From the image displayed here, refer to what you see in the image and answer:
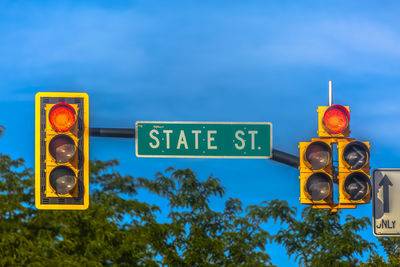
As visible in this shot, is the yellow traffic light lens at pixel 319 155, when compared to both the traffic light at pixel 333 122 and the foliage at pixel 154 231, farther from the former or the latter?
the foliage at pixel 154 231

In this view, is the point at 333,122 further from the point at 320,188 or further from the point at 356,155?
the point at 320,188

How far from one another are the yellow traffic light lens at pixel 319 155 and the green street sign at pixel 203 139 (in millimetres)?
861

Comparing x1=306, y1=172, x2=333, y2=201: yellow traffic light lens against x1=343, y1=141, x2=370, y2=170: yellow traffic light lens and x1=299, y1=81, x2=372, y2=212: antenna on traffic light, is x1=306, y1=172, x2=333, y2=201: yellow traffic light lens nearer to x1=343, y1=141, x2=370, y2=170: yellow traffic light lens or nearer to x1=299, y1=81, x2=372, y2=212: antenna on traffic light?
x1=299, y1=81, x2=372, y2=212: antenna on traffic light

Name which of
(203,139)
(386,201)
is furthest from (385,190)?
(203,139)

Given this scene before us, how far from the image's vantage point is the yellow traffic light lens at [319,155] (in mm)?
12148

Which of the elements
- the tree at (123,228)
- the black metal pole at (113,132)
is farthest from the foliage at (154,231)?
the black metal pole at (113,132)

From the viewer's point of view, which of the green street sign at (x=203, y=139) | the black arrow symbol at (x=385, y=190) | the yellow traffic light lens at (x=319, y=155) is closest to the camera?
the yellow traffic light lens at (x=319, y=155)

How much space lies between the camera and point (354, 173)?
12.0 meters

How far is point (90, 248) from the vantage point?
2817cm

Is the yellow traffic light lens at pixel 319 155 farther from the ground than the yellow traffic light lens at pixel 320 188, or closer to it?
farther from the ground

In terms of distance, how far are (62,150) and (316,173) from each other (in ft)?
15.2

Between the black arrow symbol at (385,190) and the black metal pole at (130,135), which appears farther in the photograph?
the black arrow symbol at (385,190)

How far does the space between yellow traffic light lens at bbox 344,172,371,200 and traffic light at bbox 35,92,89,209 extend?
15.5 ft

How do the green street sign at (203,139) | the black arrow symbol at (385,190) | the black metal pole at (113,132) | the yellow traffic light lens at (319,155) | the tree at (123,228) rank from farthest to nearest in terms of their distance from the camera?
the tree at (123,228) < the black arrow symbol at (385,190) < the green street sign at (203,139) < the black metal pole at (113,132) < the yellow traffic light lens at (319,155)
